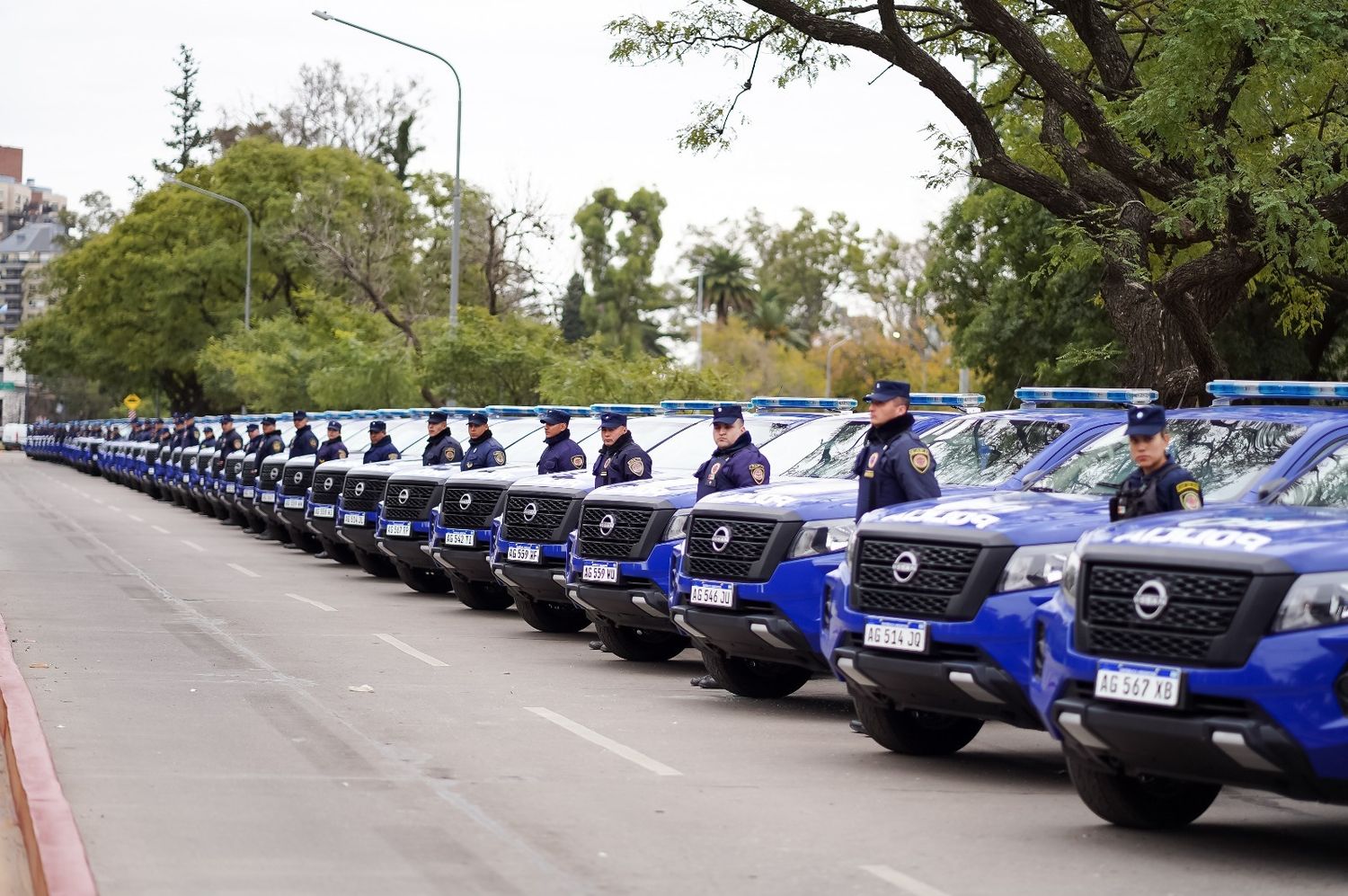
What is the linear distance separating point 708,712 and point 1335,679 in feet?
17.3

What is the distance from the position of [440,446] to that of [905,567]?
12.5 meters

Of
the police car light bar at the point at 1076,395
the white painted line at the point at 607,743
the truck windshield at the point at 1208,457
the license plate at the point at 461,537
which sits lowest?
the white painted line at the point at 607,743

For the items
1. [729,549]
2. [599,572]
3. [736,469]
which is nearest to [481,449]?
[599,572]

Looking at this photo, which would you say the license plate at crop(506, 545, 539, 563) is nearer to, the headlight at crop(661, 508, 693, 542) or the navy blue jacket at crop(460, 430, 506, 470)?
the headlight at crop(661, 508, 693, 542)

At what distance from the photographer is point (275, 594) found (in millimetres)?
19578

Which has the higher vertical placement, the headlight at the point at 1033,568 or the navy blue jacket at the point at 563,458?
the navy blue jacket at the point at 563,458

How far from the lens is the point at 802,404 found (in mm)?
16109

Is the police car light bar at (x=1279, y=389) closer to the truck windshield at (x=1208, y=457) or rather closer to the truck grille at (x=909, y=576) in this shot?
the truck windshield at (x=1208, y=457)

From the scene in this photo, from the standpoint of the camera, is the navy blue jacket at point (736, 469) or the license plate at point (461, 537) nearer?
the navy blue jacket at point (736, 469)

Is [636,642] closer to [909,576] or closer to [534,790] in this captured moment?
[909,576]

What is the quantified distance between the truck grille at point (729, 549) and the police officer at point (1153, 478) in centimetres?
270

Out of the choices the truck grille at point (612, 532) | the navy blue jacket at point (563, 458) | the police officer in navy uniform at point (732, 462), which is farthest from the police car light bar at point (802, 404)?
the truck grille at point (612, 532)

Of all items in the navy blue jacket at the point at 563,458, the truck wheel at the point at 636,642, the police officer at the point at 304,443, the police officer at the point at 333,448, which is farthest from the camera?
the police officer at the point at 304,443

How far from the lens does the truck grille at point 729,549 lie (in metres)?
11.4
